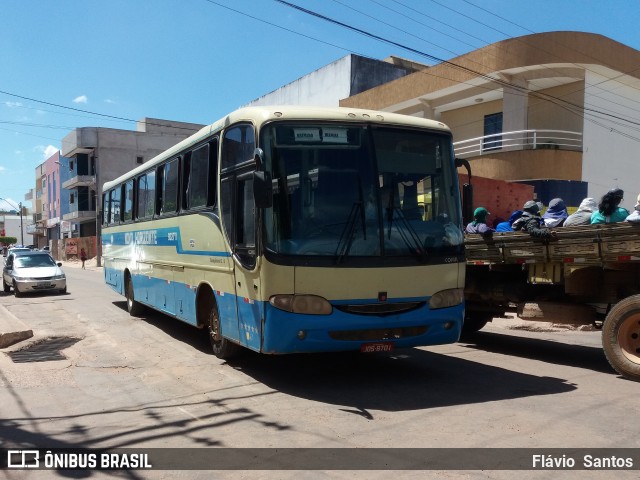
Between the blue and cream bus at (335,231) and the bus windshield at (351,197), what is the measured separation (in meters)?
0.01

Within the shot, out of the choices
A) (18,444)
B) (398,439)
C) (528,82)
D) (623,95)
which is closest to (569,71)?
(528,82)

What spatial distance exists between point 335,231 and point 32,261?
675 inches

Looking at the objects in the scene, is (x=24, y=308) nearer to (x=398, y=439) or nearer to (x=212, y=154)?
(x=212, y=154)

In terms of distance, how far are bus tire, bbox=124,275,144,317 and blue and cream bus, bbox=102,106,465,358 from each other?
613cm

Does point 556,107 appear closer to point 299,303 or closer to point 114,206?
point 114,206

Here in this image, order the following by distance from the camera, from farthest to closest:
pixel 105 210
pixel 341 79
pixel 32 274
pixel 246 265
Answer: pixel 341 79 < pixel 32 274 < pixel 105 210 < pixel 246 265

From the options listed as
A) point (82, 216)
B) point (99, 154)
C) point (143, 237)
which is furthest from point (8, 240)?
point (143, 237)

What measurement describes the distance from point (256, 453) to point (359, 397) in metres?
1.88

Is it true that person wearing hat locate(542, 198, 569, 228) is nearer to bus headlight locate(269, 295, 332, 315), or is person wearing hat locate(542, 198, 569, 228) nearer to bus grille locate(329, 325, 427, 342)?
bus grille locate(329, 325, 427, 342)

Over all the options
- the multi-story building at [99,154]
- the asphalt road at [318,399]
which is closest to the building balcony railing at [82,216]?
the multi-story building at [99,154]

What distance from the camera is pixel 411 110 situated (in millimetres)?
25453

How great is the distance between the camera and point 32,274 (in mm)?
18625

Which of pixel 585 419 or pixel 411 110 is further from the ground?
pixel 411 110

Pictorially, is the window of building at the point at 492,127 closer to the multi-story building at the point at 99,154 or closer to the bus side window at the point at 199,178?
the bus side window at the point at 199,178
